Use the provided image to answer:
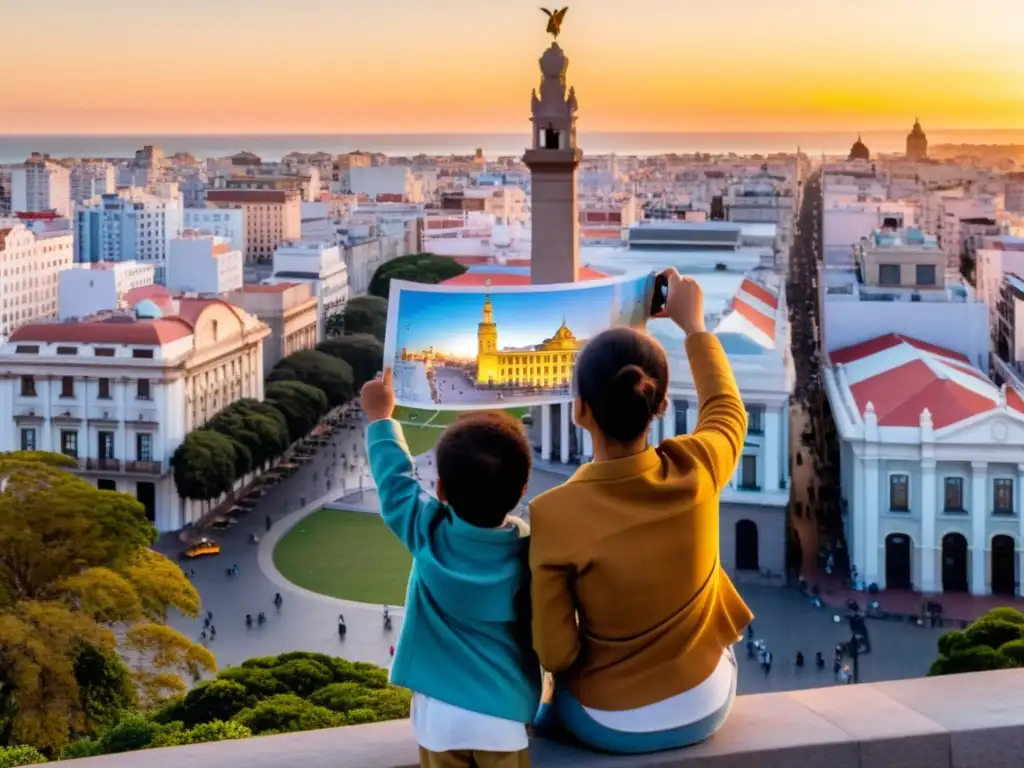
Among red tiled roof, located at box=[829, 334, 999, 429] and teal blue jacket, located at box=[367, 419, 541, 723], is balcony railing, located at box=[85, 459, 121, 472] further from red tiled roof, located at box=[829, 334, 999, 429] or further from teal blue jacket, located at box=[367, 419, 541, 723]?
teal blue jacket, located at box=[367, 419, 541, 723]

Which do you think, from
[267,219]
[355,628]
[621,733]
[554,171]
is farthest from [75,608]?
[267,219]

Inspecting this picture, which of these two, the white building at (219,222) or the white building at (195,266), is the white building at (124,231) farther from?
the white building at (195,266)

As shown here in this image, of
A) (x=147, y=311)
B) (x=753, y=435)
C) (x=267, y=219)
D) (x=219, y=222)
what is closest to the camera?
(x=753, y=435)

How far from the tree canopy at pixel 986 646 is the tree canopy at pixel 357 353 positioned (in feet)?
84.6

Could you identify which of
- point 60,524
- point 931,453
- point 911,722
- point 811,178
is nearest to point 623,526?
point 911,722

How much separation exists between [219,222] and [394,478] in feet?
240

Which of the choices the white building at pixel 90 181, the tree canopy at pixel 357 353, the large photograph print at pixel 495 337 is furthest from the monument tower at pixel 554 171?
the white building at pixel 90 181

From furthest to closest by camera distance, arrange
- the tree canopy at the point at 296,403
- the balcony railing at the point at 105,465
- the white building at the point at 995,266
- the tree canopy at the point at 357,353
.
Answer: the white building at the point at 995,266 → the tree canopy at the point at 357,353 → the tree canopy at the point at 296,403 → the balcony railing at the point at 105,465

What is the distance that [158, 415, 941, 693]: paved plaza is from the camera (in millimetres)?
17250

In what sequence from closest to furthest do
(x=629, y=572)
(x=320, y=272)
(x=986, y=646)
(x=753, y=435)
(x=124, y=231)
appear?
(x=629, y=572) → (x=986, y=646) → (x=753, y=435) → (x=320, y=272) → (x=124, y=231)

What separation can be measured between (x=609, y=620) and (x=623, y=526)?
A: 0.20 metres

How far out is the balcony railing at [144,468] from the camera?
87.4 ft

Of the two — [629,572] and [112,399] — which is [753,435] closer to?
[112,399]

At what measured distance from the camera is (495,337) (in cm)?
538
